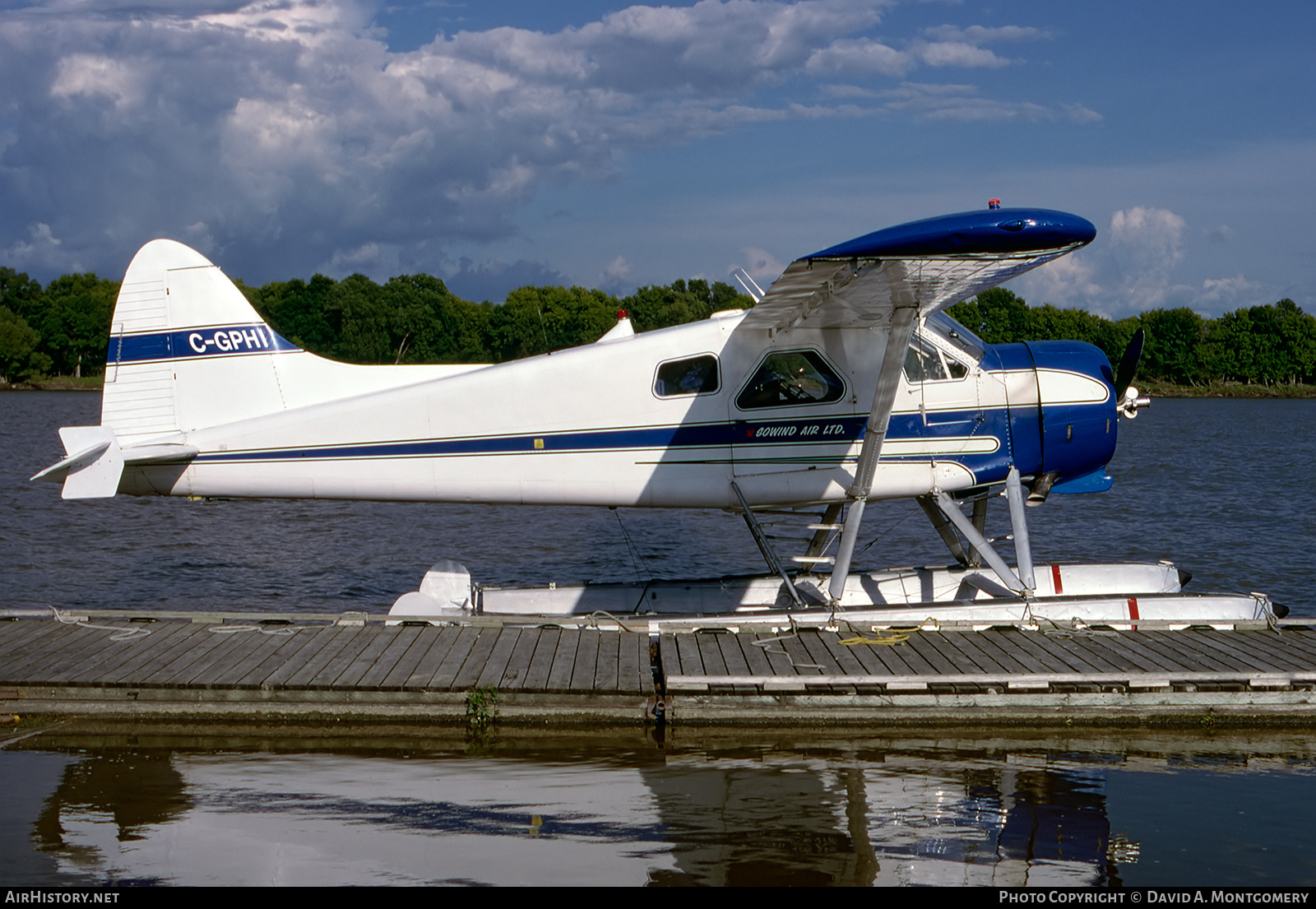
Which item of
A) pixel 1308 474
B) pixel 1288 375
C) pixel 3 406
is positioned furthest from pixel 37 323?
pixel 1288 375

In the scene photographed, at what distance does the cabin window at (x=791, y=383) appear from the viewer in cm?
793

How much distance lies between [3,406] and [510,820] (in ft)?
204

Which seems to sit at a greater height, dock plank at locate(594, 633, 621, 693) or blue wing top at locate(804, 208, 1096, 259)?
blue wing top at locate(804, 208, 1096, 259)

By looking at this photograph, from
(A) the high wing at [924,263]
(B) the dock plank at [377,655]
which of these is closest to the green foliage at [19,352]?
(B) the dock plank at [377,655]

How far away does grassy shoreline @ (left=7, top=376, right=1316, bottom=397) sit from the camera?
79812 mm

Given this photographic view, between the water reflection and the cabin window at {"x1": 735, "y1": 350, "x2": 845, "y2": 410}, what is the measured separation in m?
2.60

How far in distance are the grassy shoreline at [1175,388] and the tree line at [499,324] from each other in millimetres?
684

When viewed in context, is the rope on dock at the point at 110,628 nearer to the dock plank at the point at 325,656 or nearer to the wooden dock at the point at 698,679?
the wooden dock at the point at 698,679

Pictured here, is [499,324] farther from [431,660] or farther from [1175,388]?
[431,660]

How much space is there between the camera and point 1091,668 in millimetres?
6633

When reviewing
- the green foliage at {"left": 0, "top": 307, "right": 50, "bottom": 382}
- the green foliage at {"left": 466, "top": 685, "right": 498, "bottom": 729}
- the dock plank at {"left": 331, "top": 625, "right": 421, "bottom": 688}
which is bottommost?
the green foliage at {"left": 466, "top": 685, "right": 498, "bottom": 729}

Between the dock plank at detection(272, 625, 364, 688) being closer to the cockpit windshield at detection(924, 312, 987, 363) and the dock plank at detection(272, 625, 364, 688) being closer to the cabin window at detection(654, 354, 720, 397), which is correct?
the cabin window at detection(654, 354, 720, 397)

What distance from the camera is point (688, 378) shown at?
793cm

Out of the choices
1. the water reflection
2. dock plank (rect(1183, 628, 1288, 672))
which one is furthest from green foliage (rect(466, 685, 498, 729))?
dock plank (rect(1183, 628, 1288, 672))
